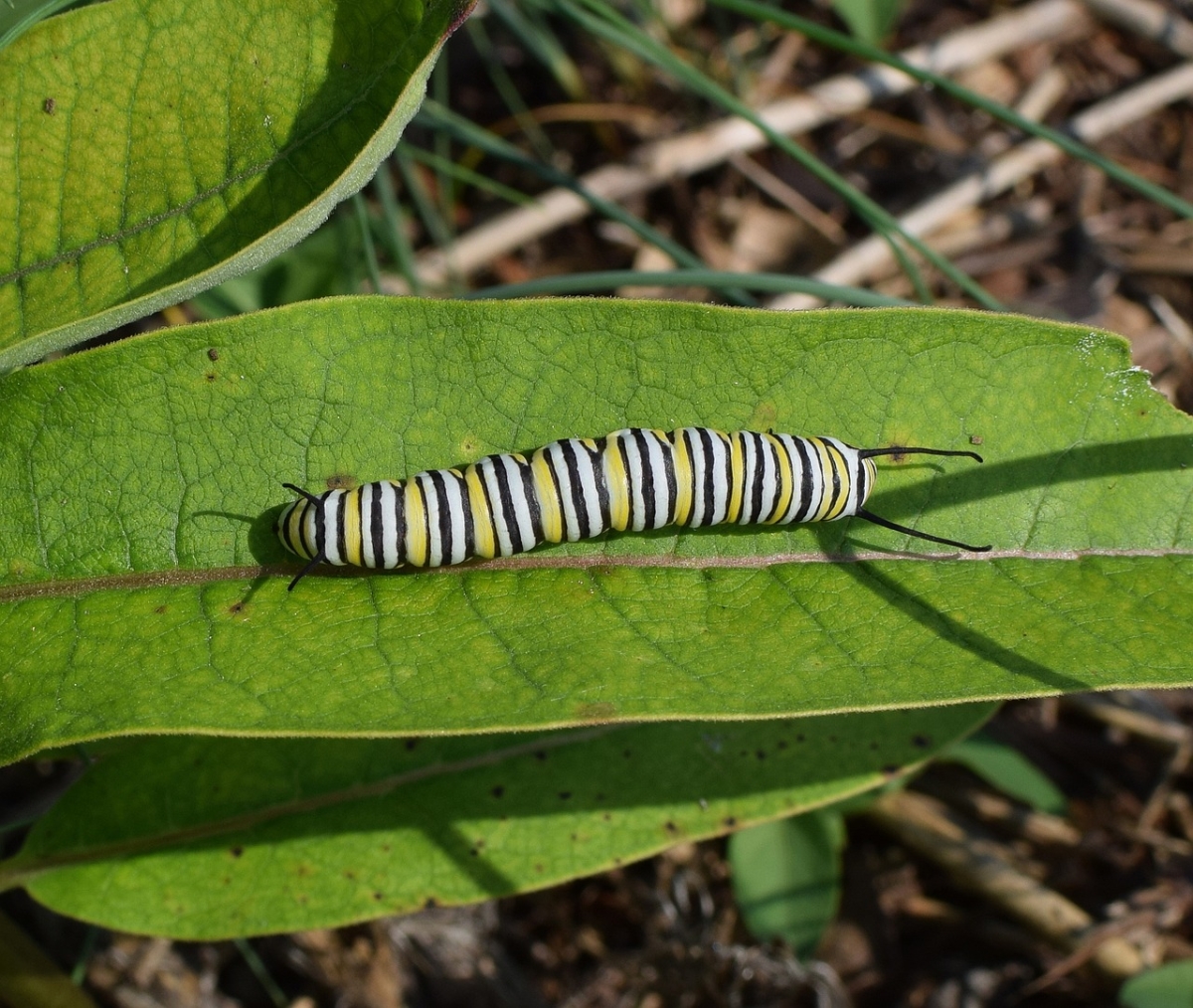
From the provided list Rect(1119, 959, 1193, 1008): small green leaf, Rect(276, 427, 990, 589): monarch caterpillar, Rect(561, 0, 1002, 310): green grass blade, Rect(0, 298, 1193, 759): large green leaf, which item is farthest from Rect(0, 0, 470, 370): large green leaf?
Rect(1119, 959, 1193, 1008): small green leaf

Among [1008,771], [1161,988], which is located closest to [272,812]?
[1008,771]

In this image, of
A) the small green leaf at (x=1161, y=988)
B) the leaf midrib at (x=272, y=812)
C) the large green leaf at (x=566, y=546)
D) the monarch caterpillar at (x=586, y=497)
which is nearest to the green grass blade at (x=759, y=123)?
the large green leaf at (x=566, y=546)

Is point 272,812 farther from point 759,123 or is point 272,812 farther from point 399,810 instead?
point 759,123

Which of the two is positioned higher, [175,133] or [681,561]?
[175,133]

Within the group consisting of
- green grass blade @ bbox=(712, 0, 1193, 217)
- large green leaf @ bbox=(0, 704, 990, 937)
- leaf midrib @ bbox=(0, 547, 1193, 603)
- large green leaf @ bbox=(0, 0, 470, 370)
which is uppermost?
green grass blade @ bbox=(712, 0, 1193, 217)

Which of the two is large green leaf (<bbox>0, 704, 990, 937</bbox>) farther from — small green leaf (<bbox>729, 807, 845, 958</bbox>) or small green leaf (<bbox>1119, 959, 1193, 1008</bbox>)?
small green leaf (<bbox>1119, 959, 1193, 1008</bbox>)

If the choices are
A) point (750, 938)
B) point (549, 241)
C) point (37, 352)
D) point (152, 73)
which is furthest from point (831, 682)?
point (549, 241)

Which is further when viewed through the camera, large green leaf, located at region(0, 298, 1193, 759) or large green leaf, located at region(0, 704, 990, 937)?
large green leaf, located at region(0, 704, 990, 937)

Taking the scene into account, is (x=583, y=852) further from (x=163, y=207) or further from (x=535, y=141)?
(x=535, y=141)
